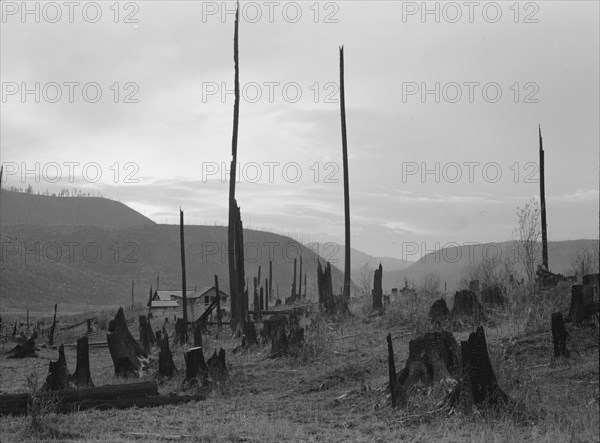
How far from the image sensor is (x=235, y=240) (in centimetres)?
2741

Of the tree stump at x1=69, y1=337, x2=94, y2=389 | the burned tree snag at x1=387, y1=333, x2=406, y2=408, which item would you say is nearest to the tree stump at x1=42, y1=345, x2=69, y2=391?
the tree stump at x1=69, y1=337, x2=94, y2=389

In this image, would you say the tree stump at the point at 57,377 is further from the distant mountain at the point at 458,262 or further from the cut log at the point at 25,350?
the distant mountain at the point at 458,262

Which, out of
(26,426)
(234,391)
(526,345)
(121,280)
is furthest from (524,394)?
(121,280)

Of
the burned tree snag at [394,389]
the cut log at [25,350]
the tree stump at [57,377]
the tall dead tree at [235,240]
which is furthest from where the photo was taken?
the tall dead tree at [235,240]

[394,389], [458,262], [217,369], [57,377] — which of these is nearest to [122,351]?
[57,377]

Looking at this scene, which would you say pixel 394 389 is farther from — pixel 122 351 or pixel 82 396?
pixel 122 351

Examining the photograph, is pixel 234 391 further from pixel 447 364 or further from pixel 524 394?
pixel 524 394

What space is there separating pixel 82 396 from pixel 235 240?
1672 cm

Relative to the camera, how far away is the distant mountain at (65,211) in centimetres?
15850

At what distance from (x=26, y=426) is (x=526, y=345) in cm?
862

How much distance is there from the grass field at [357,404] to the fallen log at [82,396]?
28cm

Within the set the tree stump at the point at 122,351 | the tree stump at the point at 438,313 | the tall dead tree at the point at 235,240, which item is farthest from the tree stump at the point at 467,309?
the tall dead tree at the point at 235,240

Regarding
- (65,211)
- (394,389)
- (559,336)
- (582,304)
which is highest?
(65,211)

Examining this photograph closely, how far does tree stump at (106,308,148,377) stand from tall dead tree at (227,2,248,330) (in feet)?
24.7
